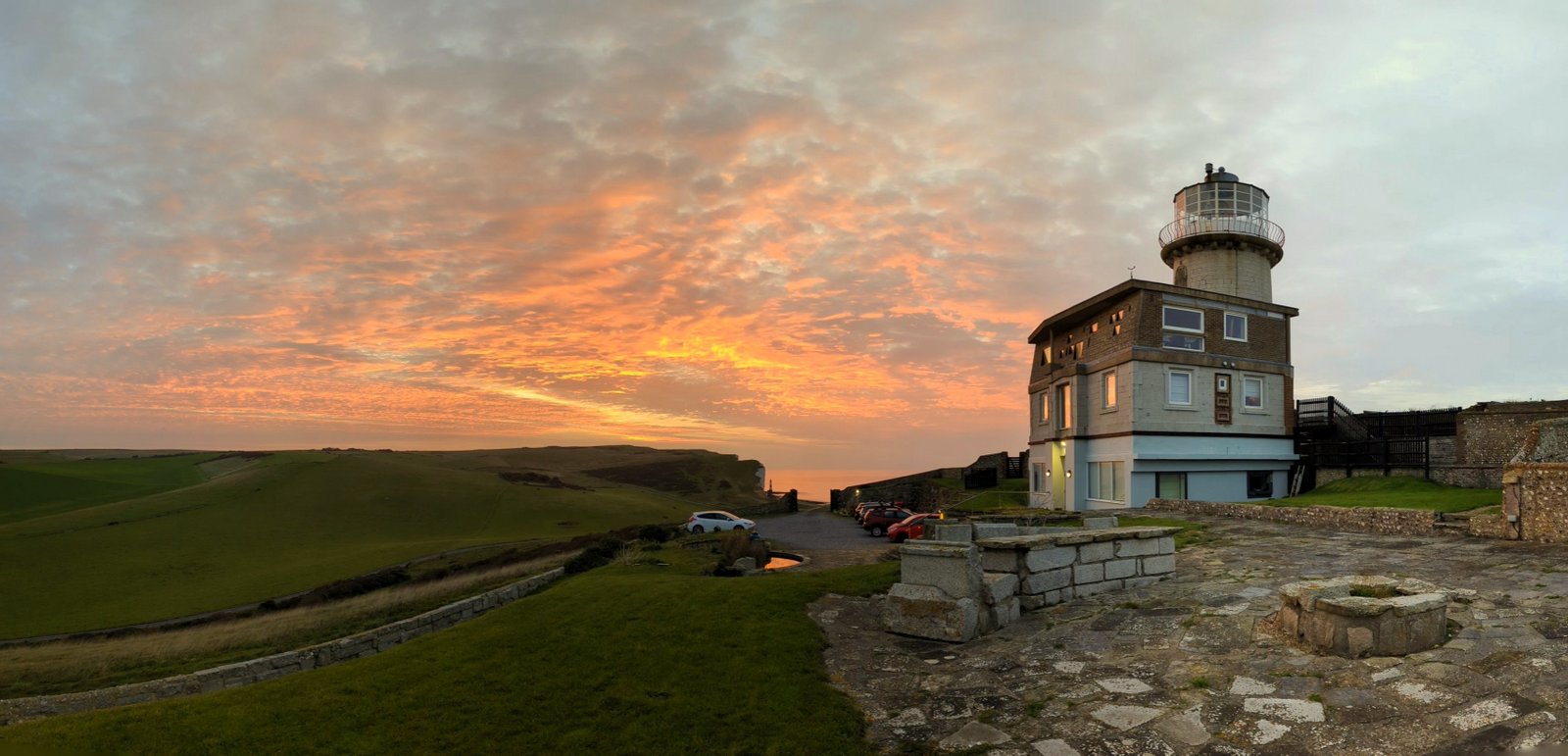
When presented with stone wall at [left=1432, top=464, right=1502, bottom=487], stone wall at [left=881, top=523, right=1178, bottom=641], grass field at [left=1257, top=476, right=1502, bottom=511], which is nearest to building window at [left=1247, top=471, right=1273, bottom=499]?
grass field at [left=1257, top=476, right=1502, bottom=511]

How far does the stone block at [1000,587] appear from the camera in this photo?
39.2 feet

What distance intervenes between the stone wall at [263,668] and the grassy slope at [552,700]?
9.53 m

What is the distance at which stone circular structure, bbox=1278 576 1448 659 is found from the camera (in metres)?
8.55

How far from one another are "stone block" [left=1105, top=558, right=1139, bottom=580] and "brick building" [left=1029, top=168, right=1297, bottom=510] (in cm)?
1972

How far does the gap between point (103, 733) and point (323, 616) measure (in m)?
20.8

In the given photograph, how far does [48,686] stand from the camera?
1980 cm

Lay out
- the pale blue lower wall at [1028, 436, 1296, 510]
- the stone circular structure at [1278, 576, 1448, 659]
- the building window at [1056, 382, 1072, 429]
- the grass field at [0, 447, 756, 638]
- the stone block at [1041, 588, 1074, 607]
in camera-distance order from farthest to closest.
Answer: the building window at [1056, 382, 1072, 429], the grass field at [0, 447, 756, 638], the pale blue lower wall at [1028, 436, 1296, 510], the stone block at [1041, 588, 1074, 607], the stone circular structure at [1278, 576, 1448, 659]

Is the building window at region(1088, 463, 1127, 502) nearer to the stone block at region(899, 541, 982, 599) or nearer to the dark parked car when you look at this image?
the dark parked car

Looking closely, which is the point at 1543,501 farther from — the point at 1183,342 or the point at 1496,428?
the point at 1496,428

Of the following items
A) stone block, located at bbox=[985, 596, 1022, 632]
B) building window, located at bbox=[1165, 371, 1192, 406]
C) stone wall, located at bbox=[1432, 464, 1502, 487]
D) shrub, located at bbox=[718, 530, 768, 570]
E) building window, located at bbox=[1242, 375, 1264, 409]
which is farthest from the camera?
building window, located at bbox=[1242, 375, 1264, 409]

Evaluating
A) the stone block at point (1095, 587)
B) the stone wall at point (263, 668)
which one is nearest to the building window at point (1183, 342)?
the stone block at point (1095, 587)

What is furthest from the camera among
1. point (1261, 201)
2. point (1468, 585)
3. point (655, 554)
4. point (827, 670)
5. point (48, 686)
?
point (1261, 201)

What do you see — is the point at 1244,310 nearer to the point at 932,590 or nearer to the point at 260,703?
the point at 932,590

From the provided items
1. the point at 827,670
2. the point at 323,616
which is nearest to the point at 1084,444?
the point at 827,670
